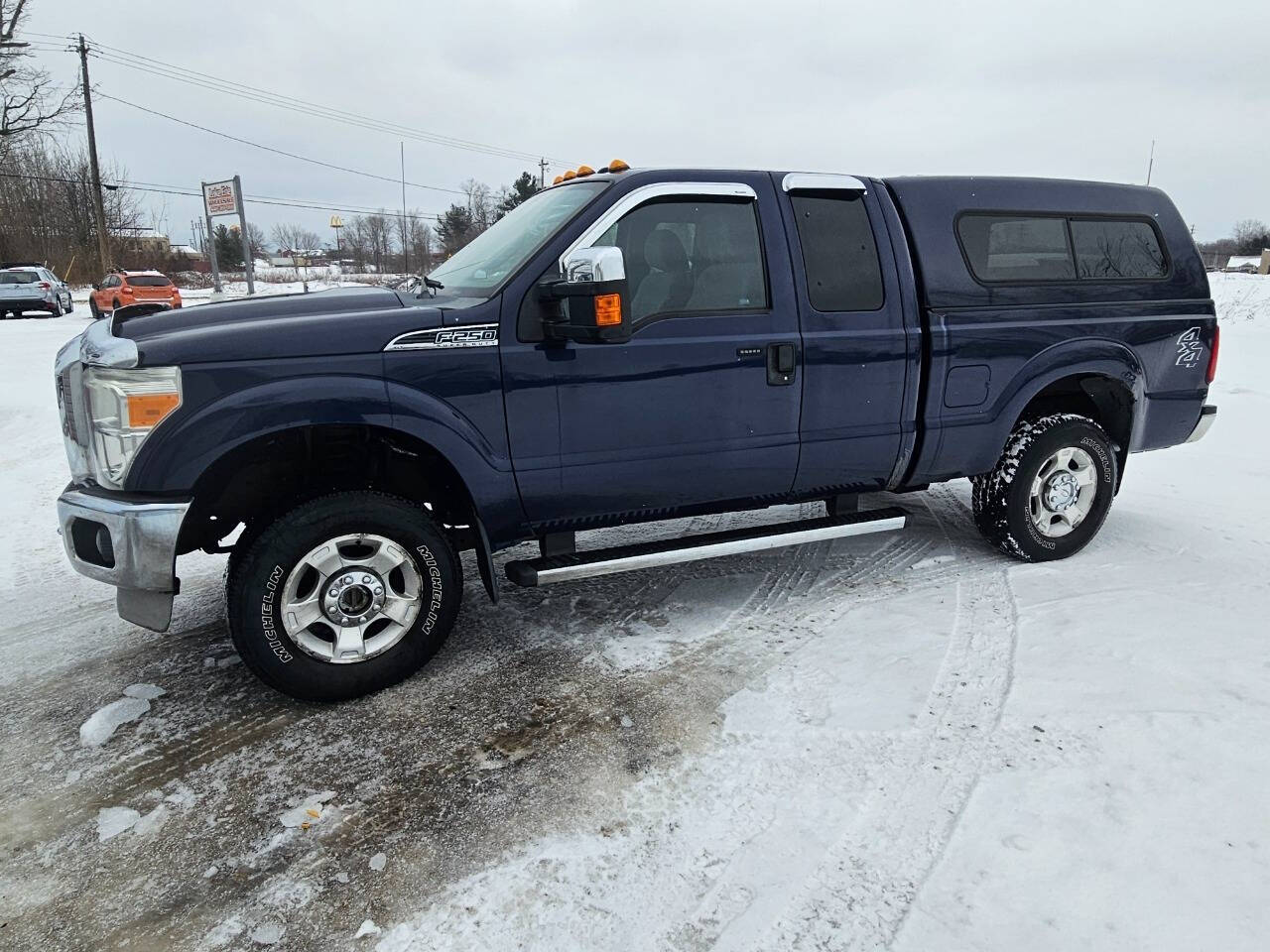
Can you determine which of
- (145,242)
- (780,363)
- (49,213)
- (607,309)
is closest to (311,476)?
(607,309)

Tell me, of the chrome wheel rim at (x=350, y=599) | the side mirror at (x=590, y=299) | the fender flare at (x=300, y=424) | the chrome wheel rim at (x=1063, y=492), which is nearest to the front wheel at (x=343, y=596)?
the chrome wheel rim at (x=350, y=599)

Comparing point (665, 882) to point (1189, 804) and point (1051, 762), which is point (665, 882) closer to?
point (1051, 762)

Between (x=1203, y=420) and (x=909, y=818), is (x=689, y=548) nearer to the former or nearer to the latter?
(x=909, y=818)

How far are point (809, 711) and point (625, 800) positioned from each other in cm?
84

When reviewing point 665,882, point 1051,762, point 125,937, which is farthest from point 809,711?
point 125,937

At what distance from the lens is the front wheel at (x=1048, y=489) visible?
172 inches

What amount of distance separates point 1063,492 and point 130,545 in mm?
4415

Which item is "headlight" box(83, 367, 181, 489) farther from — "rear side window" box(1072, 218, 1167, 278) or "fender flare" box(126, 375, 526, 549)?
"rear side window" box(1072, 218, 1167, 278)

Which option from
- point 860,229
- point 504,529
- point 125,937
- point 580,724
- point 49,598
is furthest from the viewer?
point 49,598

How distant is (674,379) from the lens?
344cm

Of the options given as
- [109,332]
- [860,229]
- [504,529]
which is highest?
[860,229]

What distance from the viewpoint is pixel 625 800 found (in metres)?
2.56

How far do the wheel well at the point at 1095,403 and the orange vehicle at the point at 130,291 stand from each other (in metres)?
23.0

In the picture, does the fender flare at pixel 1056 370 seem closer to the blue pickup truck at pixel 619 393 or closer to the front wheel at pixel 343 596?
the blue pickup truck at pixel 619 393
